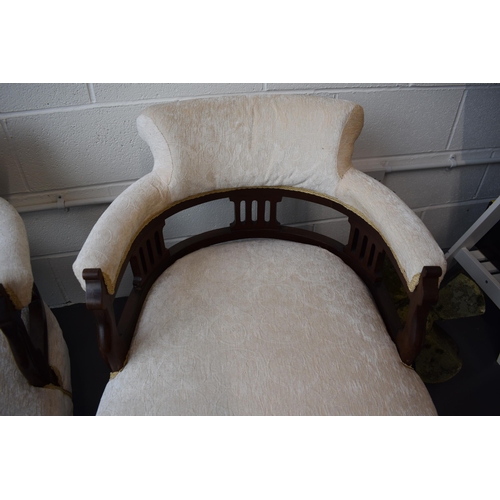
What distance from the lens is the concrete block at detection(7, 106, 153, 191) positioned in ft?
3.87

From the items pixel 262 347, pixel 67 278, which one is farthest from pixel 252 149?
pixel 67 278

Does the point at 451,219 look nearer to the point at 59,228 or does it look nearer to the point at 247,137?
the point at 247,137

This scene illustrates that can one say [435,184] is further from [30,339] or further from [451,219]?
[30,339]

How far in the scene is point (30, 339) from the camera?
1.00 meters

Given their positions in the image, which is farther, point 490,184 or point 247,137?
point 490,184

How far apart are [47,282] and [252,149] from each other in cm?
104

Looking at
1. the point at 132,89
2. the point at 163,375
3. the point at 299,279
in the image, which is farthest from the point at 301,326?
the point at 132,89

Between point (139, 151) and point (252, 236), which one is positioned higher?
point (139, 151)

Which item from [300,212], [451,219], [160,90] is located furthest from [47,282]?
[451,219]

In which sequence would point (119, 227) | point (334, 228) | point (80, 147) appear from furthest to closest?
point (334, 228) < point (80, 147) < point (119, 227)

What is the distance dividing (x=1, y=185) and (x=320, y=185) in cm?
101

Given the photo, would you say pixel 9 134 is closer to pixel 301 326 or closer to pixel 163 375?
pixel 163 375

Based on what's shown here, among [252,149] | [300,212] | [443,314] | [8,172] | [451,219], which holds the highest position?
[252,149]

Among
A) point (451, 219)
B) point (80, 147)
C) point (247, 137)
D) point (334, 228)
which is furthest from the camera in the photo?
point (451, 219)
